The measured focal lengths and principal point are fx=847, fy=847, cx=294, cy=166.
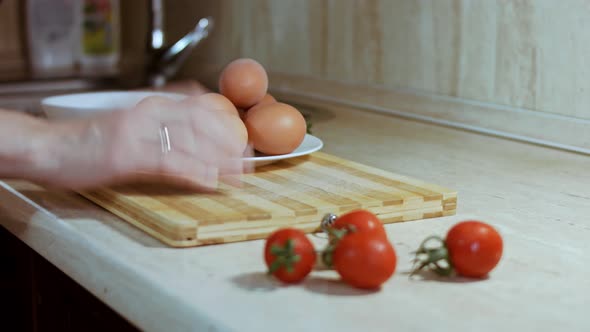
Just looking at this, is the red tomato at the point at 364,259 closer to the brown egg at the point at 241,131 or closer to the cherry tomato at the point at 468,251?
the cherry tomato at the point at 468,251

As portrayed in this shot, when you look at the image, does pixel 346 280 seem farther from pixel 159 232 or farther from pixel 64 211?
pixel 64 211

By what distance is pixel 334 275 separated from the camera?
67 cm

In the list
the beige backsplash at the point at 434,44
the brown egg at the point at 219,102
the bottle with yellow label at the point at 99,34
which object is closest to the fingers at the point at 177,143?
the brown egg at the point at 219,102

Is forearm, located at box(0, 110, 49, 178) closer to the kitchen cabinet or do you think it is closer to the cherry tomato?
the kitchen cabinet

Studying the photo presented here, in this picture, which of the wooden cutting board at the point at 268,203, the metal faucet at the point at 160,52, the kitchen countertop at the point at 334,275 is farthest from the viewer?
the metal faucet at the point at 160,52

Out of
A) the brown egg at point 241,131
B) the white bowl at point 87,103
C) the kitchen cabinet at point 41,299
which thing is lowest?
the kitchen cabinet at point 41,299

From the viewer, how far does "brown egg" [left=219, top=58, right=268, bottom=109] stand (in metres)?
1.04

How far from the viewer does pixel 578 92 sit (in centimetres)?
123

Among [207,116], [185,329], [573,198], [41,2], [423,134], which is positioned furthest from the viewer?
[41,2]

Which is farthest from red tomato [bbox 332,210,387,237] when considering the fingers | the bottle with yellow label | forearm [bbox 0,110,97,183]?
the bottle with yellow label

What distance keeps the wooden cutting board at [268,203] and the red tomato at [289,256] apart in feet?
0.40

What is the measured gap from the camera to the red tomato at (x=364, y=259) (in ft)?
2.03

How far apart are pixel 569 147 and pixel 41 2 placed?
151 cm

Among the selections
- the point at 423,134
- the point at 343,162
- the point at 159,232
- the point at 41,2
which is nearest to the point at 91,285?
the point at 159,232
